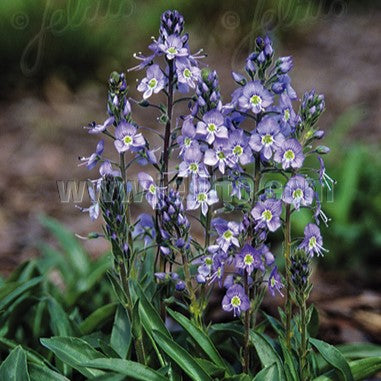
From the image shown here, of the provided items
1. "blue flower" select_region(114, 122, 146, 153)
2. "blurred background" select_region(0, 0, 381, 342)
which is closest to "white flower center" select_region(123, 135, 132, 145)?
"blue flower" select_region(114, 122, 146, 153)

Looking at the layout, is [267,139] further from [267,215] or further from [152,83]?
[152,83]

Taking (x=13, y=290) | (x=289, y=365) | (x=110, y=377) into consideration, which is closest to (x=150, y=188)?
(x=110, y=377)

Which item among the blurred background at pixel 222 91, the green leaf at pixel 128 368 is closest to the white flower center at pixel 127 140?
the green leaf at pixel 128 368

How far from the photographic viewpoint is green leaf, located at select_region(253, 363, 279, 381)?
2.98 m

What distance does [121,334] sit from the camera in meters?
3.40

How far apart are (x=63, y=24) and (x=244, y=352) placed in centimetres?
700

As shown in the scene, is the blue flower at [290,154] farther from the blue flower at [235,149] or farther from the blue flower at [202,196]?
the blue flower at [202,196]

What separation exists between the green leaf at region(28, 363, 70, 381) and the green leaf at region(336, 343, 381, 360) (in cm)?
152

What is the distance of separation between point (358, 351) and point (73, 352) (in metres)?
1.57

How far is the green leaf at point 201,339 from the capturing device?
123 inches

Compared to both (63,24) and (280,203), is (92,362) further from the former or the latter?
(63,24)

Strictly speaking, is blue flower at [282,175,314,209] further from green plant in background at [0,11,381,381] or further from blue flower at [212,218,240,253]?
blue flower at [212,218,240,253]

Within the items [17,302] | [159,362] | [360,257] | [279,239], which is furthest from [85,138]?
[159,362]

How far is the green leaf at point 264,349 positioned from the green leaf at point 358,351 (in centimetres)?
71
